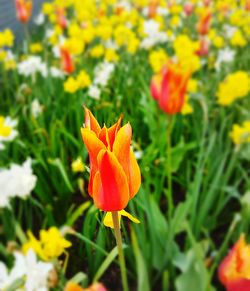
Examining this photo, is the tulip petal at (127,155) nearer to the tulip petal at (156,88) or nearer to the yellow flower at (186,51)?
the tulip petal at (156,88)

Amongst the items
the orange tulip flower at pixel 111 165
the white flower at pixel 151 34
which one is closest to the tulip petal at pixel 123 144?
the orange tulip flower at pixel 111 165

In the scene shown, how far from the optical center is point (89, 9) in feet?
11.1

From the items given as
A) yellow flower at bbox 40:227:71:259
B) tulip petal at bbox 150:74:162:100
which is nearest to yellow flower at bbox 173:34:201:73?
tulip petal at bbox 150:74:162:100

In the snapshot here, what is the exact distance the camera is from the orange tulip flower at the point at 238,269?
75 centimetres

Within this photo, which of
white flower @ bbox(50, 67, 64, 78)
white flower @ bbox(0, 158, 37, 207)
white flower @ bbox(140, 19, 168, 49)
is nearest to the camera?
white flower @ bbox(0, 158, 37, 207)

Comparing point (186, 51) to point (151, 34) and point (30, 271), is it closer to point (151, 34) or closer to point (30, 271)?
point (151, 34)

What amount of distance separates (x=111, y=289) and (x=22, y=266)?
1.44 ft

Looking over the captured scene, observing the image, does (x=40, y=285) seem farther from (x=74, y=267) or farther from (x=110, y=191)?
(x=110, y=191)

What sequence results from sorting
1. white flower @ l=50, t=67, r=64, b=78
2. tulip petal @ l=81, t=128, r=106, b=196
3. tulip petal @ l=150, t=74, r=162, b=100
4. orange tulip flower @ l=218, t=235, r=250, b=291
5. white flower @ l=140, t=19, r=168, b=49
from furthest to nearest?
white flower @ l=140, t=19, r=168, b=49
white flower @ l=50, t=67, r=64, b=78
tulip petal @ l=150, t=74, r=162, b=100
orange tulip flower @ l=218, t=235, r=250, b=291
tulip petal @ l=81, t=128, r=106, b=196

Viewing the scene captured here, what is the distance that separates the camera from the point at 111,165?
1.19ft

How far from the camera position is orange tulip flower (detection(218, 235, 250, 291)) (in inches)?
29.5

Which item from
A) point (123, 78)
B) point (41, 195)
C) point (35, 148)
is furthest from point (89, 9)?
point (41, 195)

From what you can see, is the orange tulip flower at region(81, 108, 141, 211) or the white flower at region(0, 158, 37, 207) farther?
the white flower at region(0, 158, 37, 207)

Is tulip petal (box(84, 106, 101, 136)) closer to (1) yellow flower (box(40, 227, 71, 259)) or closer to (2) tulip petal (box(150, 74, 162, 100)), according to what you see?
(1) yellow flower (box(40, 227, 71, 259))
